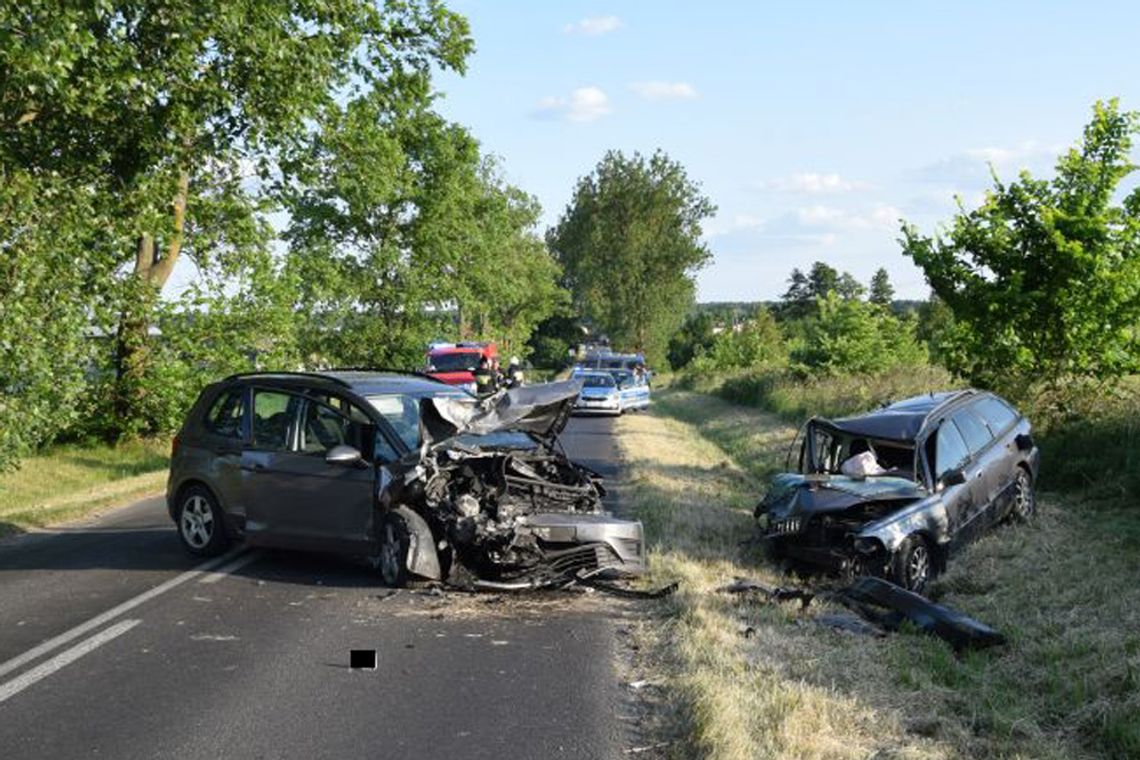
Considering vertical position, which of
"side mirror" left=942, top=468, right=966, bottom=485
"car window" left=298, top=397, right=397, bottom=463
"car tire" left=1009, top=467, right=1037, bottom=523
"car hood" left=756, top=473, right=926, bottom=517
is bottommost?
"car tire" left=1009, top=467, right=1037, bottom=523

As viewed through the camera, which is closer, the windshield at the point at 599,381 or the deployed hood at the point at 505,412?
the deployed hood at the point at 505,412

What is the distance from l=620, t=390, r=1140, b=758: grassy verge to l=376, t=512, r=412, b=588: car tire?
215 centimetres

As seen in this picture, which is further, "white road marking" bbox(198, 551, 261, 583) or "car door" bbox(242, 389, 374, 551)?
"white road marking" bbox(198, 551, 261, 583)

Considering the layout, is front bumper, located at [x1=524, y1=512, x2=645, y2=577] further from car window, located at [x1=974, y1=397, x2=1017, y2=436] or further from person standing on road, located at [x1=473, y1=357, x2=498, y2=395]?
person standing on road, located at [x1=473, y1=357, x2=498, y2=395]

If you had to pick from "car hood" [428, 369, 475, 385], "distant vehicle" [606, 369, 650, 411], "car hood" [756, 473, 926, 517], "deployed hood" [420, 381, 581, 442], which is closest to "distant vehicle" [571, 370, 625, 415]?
"distant vehicle" [606, 369, 650, 411]

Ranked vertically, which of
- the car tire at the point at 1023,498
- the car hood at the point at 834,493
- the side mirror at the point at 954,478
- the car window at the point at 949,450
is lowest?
the car tire at the point at 1023,498

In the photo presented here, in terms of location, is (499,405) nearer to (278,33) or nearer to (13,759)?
(13,759)

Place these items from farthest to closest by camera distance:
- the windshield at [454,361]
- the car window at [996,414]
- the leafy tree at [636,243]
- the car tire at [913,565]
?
the leafy tree at [636,243]
the windshield at [454,361]
the car window at [996,414]
the car tire at [913,565]

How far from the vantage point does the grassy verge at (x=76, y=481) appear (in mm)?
14102

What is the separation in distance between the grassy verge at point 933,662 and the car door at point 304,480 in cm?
267

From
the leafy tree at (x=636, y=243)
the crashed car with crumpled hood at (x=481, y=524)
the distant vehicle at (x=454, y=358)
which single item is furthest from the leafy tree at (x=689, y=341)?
the crashed car with crumpled hood at (x=481, y=524)

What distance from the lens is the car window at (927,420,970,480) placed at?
32.8 feet

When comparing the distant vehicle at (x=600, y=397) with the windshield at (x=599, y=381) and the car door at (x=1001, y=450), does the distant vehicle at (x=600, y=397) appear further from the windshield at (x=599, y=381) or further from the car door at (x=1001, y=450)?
the car door at (x=1001, y=450)

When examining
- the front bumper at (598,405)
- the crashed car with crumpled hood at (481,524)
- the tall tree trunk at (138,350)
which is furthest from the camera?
the front bumper at (598,405)
